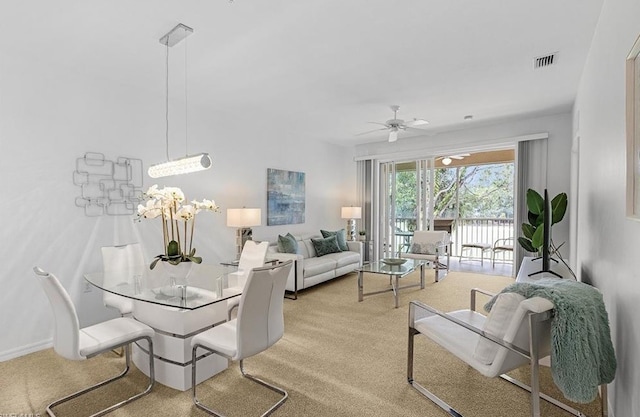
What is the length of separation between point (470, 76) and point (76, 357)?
4.17m

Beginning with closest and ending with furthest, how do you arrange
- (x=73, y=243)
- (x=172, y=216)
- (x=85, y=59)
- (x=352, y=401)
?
(x=352, y=401) → (x=172, y=216) → (x=85, y=59) → (x=73, y=243)

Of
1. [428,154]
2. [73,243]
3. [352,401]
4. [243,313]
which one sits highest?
[428,154]

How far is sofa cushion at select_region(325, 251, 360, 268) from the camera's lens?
5.61m

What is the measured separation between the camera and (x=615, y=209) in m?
1.90

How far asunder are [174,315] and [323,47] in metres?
2.48

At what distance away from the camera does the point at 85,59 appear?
3.08m

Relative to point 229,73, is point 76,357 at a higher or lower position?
lower

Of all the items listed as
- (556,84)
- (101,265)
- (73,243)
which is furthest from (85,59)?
(556,84)

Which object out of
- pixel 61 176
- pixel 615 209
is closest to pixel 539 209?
pixel 615 209

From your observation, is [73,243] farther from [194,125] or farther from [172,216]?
[194,125]

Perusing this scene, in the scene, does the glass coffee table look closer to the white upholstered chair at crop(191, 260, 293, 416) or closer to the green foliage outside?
the white upholstered chair at crop(191, 260, 293, 416)

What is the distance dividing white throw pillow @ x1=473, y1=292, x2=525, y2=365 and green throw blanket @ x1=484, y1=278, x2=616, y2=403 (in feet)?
0.21

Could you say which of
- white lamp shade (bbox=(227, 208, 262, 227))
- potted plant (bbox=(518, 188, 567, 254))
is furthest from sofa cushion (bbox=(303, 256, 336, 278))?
potted plant (bbox=(518, 188, 567, 254))

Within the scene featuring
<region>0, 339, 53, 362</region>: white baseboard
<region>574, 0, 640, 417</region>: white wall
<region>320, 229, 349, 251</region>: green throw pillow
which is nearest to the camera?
<region>574, 0, 640, 417</region>: white wall
